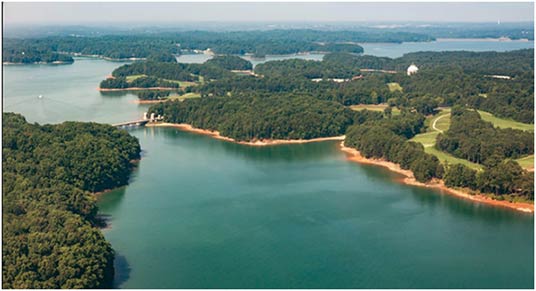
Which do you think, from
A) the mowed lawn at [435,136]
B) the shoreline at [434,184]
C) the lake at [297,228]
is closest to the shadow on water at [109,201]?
the lake at [297,228]

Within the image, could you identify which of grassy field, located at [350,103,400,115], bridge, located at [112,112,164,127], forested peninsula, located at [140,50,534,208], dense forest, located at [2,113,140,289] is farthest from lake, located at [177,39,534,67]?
dense forest, located at [2,113,140,289]

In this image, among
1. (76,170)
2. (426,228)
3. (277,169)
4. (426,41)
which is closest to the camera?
(426,228)

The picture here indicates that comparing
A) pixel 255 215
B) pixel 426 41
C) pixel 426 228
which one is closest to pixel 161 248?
pixel 255 215

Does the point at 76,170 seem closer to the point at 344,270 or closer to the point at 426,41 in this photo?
the point at 344,270

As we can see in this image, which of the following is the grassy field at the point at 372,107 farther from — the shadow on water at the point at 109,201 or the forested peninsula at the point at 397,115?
the shadow on water at the point at 109,201

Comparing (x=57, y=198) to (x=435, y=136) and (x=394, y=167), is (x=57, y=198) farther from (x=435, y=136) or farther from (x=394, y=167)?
(x=435, y=136)

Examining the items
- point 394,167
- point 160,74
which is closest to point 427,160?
point 394,167
